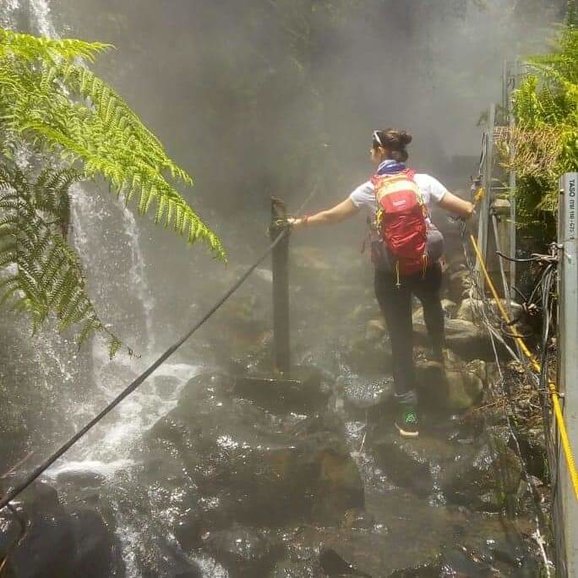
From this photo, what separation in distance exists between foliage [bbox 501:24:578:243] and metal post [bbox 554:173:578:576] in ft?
4.48

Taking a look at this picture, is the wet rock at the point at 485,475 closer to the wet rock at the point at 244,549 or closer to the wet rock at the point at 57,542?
the wet rock at the point at 244,549

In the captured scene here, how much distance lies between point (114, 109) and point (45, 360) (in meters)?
5.67

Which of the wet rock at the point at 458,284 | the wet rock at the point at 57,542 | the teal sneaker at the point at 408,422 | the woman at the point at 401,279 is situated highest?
the wet rock at the point at 458,284

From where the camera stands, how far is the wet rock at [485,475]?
385 centimetres

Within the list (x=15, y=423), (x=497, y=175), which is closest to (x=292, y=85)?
(x=497, y=175)

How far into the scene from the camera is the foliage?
3506 millimetres

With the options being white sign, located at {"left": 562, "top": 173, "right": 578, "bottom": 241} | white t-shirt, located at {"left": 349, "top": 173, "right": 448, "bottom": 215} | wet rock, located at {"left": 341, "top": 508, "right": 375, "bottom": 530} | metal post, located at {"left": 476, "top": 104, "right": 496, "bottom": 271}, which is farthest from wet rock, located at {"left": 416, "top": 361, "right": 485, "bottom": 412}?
white sign, located at {"left": 562, "top": 173, "right": 578, "bottom": 241}

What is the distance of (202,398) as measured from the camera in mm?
5824

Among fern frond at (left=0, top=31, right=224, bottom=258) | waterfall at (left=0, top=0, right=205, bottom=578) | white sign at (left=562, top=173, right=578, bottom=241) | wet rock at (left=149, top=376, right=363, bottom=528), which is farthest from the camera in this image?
waterfall at (left=0, top=0, right=205, bottom=578)

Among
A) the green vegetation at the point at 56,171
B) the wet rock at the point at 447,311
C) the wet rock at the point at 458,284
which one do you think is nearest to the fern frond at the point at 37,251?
the green vegetation at the point at 56,171

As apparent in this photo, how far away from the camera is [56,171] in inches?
79.0

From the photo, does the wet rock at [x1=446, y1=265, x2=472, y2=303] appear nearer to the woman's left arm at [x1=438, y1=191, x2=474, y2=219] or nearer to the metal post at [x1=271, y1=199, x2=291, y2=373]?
the metal post at [x1=271, y1=199, x2=291, y2=373]

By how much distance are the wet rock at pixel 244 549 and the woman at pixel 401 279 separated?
4.65 ft

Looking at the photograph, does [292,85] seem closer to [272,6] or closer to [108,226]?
[272,6]
